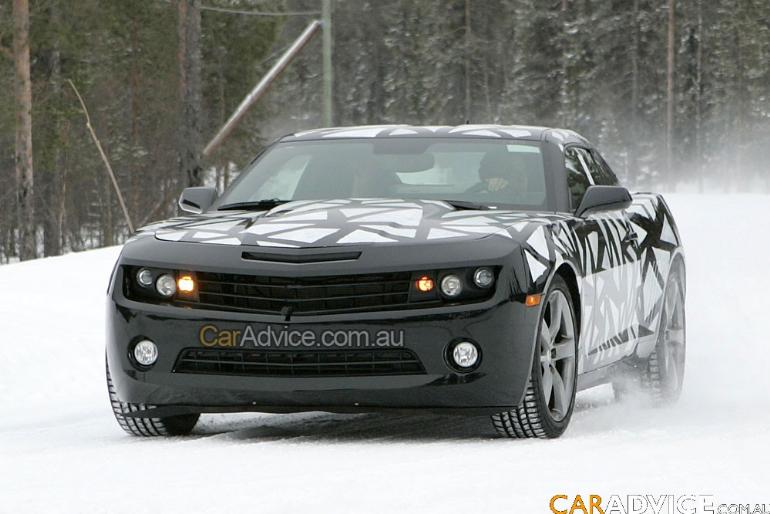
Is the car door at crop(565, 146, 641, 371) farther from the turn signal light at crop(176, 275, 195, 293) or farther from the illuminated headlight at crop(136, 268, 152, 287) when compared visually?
the illuminated headlight at crop(136, 268, 152, 287)

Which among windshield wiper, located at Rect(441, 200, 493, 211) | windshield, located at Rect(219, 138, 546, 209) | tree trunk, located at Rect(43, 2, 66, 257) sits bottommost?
tree trunk, located at Rect(43, 2, 66, 257)

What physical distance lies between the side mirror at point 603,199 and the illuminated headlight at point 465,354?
1.43 meters

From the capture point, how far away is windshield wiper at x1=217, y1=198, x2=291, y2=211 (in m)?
7.61

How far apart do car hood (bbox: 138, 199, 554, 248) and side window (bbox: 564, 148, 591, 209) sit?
0.72 m

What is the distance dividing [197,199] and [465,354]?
7.38 feet

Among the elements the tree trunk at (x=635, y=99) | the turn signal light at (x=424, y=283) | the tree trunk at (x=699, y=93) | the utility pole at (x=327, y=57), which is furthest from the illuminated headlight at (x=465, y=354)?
the tree trunk at (x=699, y=93)

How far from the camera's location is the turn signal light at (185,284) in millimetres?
6469

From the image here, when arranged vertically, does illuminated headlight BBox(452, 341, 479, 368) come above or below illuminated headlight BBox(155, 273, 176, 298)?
below

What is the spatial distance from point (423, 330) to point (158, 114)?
2306 inches

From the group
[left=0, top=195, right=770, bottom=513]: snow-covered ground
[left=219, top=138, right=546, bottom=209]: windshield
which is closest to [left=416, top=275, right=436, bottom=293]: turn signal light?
[left=0, top=195, right=770, bottom=513]: snow-covered ground

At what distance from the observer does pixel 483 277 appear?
6.29m

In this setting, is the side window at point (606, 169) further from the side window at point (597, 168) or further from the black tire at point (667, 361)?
the black tire at point (667, 361)

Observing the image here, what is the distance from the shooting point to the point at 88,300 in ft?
46.8

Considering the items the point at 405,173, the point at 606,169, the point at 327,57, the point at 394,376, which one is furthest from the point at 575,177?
the point at 327,57
